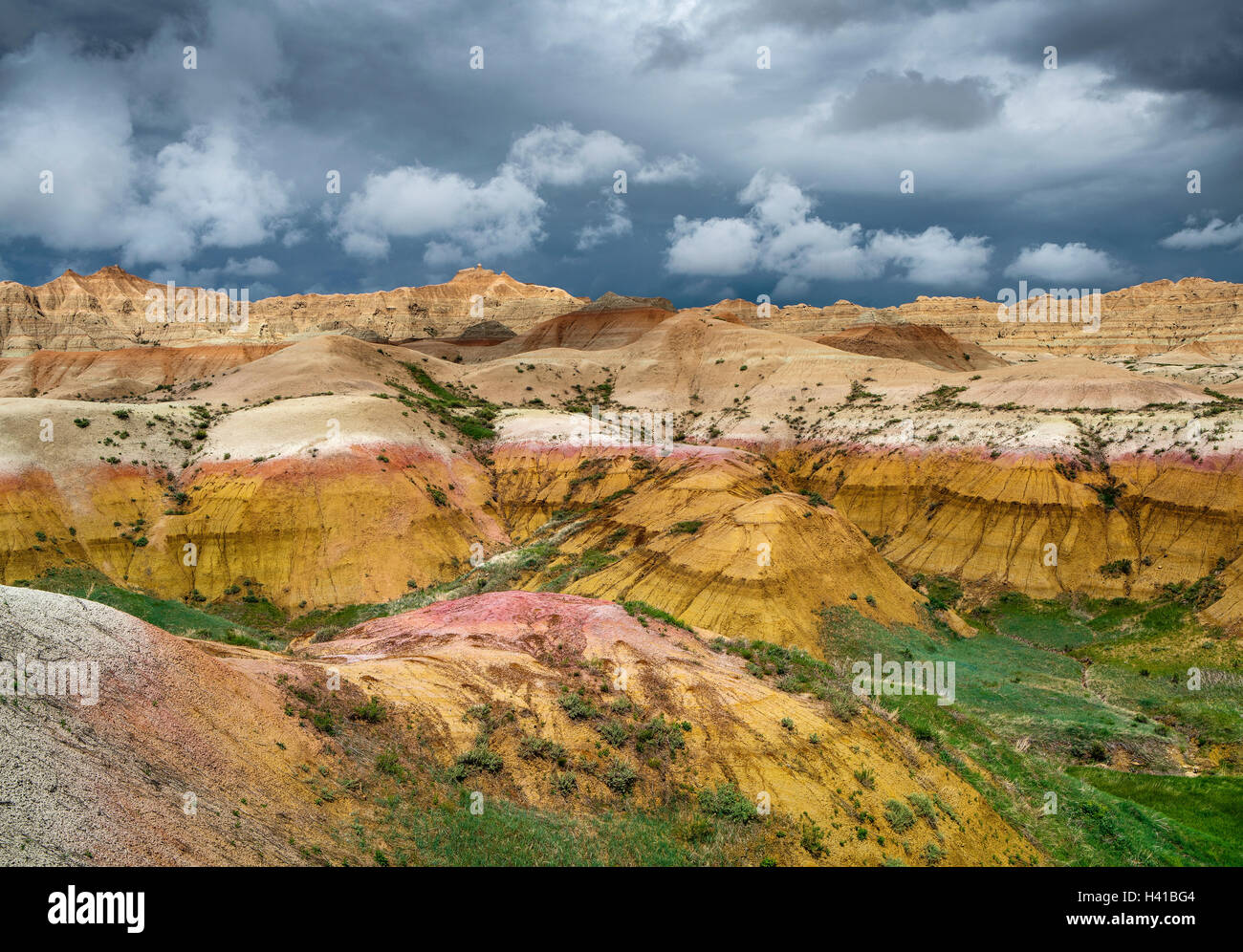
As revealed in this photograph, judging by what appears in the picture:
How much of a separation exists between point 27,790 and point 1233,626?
37866 millimetres

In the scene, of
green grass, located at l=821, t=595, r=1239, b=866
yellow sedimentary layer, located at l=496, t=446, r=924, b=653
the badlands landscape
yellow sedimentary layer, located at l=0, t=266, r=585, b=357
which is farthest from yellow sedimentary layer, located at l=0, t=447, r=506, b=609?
yellow sedimentary layer, located at l=0, t=266, r=585, b=357

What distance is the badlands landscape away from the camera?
33.0 feet

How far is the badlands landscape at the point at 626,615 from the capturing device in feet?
33.0

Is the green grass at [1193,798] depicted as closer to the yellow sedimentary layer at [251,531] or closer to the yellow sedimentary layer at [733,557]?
the yellow sedimentary layer at [733,557]

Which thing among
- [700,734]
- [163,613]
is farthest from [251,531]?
[700,734]

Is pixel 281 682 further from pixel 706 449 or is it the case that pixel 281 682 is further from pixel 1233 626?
pixel 1233 626

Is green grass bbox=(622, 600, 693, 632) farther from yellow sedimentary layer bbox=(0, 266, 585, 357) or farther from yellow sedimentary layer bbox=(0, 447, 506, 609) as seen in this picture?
yellow sedimentary layer bbox=(0, 266, 585, 357)

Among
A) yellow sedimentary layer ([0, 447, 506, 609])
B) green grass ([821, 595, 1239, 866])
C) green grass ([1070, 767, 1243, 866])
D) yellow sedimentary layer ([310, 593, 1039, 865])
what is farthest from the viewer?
yellow sedimentary layer ([0, 447, 506, 609])

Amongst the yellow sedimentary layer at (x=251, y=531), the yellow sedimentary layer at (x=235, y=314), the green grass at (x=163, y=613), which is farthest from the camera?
the yellow sedimentary layer at (x=235, y=314)

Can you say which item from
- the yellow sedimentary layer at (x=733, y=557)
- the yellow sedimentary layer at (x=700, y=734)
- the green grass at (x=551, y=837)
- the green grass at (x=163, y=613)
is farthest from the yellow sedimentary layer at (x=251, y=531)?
the green grass at (x=551, y=837)

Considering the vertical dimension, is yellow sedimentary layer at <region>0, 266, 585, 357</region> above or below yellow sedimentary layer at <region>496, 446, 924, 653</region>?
above

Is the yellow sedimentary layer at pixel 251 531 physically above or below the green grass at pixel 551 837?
above

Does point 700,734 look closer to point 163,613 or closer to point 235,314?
point 163,613
